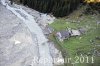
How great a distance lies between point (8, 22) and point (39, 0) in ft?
34.0

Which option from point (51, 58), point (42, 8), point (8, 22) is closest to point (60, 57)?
point (51, 58)

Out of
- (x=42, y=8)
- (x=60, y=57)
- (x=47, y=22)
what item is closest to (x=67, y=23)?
(x=47, y=22)

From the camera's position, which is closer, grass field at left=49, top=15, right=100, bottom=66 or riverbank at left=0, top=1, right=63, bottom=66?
riverbank at left=0, top=1, right=63, bottom=66

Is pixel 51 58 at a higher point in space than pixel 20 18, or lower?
lower

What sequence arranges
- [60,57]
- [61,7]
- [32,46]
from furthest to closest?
[61,7]
[32,46]
[60,57]

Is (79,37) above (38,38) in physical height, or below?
above

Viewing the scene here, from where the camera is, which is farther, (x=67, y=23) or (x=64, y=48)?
(x=67, y=23)

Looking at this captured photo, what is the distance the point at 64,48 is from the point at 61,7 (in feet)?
53.6

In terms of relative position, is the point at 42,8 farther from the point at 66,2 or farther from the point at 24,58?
the point at 24,58

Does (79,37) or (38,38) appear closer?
(79,37)

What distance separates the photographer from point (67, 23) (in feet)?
187

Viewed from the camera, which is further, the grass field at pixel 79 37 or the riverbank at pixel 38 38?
the grass field at pixel 79 37

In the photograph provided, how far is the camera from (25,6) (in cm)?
6662

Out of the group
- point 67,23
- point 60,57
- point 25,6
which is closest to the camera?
point 60,57
